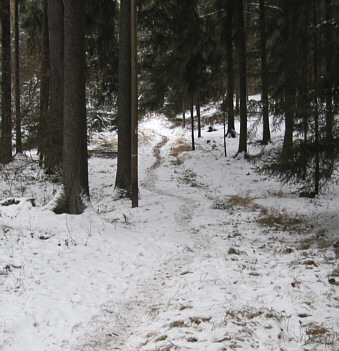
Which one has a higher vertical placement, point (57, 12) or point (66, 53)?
point (57, 12)

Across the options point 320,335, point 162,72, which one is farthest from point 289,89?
point 162,72

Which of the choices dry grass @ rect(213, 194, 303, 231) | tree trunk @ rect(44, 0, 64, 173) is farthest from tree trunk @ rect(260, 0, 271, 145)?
tree trunk @ rect(44, 0, 64, 173)

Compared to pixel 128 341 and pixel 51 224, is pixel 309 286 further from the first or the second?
pixel 51 224

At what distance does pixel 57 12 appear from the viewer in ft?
35.4

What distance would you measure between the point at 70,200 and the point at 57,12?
7.45 metres

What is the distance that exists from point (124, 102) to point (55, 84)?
3.45 meters

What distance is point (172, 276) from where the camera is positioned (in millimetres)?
5367

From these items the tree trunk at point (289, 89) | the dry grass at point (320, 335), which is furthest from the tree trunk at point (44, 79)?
the dry grass at point (320, 335)

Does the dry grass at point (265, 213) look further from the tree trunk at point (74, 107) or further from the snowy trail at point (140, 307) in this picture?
the tree trunk at point (74, 107)

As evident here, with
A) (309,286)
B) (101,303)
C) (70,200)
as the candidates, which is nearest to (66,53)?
(70,200)

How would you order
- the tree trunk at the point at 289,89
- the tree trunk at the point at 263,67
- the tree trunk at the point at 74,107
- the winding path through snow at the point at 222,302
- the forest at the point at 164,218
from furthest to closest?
the tree trunk at the point at 263,67 → the tree trunk at the point at 74,107 → the tree trunk at the point at 289,89 → the forest at the point at 164,218 → the winding path through snow at the point at 222,302

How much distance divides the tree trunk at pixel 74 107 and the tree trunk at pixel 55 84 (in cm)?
348

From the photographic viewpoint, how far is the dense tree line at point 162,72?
23.5 feet

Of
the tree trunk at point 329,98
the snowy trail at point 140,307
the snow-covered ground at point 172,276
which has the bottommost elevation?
the snowy trail at point 140,307
